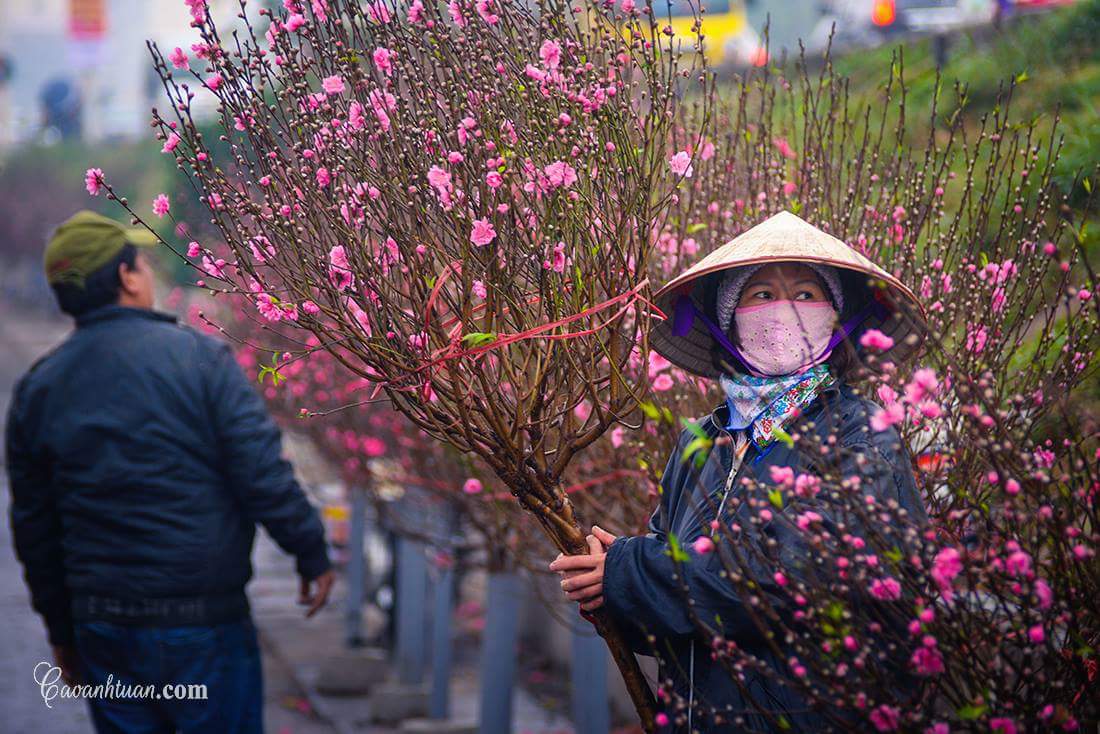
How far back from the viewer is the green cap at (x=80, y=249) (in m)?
4.68

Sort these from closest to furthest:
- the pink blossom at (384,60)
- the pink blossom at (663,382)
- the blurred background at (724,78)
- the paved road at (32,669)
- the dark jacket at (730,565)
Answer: the dark jacket at (730,565) → the pink blossom at (384,60) → the pink blossom at (663,382) → the paved road at (32,669) → the blurred background at (724,78)

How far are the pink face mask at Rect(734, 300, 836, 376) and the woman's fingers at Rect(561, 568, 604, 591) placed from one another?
58 centimetres

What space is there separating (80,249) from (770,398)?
2950 mm

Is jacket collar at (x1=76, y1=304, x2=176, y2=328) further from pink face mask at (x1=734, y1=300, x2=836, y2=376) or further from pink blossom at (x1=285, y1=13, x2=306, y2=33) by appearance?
pink face mask at (x1=734, y1=300, x2=836, y2=376)

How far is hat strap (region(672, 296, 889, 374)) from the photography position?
2.87 meters

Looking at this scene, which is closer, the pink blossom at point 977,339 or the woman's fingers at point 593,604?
the woman's fingers at point 593,604

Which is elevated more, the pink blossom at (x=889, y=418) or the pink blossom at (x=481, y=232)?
the pink blossom at (x=481, y=232)

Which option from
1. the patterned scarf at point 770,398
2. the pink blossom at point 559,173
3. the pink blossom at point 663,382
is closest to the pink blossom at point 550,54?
the pink blossom at point 559,173

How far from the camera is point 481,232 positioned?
2.91 meters

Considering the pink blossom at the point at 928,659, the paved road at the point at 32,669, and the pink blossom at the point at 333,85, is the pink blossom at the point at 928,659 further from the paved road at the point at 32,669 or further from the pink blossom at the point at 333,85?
the paved road at the point at 32,669

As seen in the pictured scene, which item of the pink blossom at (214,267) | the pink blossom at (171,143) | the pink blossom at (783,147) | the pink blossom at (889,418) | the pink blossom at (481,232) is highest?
the pink blossom at (171,143)

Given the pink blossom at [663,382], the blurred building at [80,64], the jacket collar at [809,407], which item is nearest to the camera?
the jacket collar at [809,407]

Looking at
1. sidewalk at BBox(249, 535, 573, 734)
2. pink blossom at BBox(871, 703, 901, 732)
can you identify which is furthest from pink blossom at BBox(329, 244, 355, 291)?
sidewalk at BBox(249, 535, 573, 734)

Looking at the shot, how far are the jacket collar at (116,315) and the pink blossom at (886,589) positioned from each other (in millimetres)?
3177
